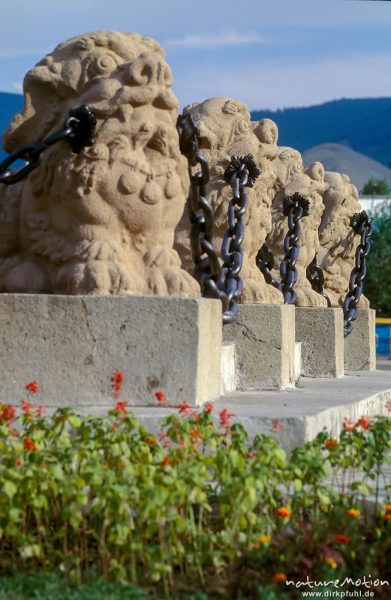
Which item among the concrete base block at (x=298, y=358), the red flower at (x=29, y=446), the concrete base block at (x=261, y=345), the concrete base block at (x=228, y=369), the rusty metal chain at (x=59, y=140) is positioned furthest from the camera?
the concrete base block at (x=298, y=358)

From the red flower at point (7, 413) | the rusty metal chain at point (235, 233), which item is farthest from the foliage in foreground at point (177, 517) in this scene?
the rusty metal chain at point (235, 233)

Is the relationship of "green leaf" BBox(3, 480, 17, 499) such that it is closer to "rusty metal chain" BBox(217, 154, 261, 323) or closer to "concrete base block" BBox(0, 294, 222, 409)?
"concrete base block" BBox(0, 294, 222, 409)

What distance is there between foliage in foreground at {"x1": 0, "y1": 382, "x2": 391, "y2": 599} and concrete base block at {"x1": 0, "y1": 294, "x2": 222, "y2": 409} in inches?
44.0

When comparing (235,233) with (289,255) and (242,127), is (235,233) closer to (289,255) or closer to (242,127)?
(242,127)

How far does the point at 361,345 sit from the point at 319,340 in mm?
2491

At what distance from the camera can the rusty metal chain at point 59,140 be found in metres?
6.13

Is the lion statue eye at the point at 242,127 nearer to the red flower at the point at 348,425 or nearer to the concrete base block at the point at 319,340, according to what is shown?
Answer: the concrete base block at the point at 319,340

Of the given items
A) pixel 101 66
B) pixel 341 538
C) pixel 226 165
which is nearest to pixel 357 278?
pixel 226 165

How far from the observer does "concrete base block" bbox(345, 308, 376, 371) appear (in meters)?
12.6

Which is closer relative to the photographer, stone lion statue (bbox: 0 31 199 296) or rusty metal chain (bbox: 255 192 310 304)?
stone lion statue (bbox: 0 31 199 296)

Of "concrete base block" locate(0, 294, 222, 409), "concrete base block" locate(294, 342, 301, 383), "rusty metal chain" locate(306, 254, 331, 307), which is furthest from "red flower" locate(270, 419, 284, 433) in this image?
"rusty metal chain" locate(306, 254, 331, 307)

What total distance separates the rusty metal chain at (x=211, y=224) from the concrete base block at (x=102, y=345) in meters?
1.26

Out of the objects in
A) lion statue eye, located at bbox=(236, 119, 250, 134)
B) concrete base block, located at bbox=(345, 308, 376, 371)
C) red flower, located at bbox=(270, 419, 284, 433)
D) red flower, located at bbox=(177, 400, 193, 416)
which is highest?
lion statue eye, located at bbox=(236, 119, 250, 134)

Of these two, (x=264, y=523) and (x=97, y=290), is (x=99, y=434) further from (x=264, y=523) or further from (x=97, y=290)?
(x=97, y=290)
